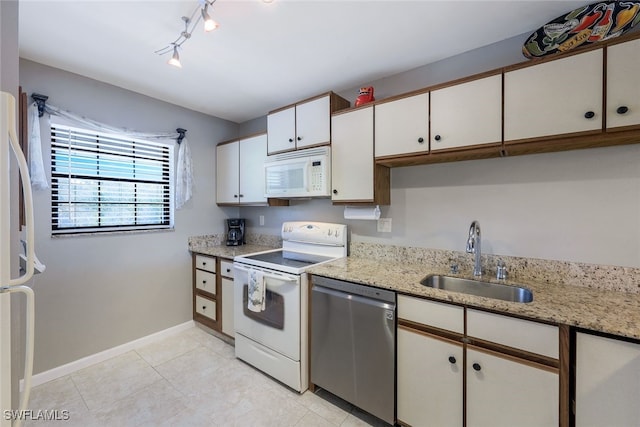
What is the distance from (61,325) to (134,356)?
64 cm

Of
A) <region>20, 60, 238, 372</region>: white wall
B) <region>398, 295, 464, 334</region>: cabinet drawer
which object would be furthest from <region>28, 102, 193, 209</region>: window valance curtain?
<region>398, 295, 464, 334</region>: cabinet drawer

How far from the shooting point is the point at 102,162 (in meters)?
2.49

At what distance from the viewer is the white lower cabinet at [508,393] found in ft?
3.96

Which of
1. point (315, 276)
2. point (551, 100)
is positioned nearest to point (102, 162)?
point (315, 276)

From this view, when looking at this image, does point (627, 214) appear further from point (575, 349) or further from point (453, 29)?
point (453, 29)

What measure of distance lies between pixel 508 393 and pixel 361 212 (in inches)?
56.9

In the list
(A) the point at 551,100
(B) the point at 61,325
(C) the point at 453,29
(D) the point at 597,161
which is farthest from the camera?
(B) the point at 61,325

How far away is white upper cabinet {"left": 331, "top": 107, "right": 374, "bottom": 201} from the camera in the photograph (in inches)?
83.0

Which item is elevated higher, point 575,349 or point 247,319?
point 575,349

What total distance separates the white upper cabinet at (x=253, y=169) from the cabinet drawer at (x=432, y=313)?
1825 mm

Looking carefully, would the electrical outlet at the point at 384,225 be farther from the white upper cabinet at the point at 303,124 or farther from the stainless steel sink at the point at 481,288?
the white upper cabinet at the point at 303,124

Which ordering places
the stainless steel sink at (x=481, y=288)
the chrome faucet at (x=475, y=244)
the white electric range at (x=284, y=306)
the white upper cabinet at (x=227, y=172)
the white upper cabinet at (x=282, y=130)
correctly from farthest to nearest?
the white upper cabinet at (x=227, y=172) < the white upper cabinet at (x=282, y=130) < the white electric range at (x=284, y=306) < the chrome faucet at (x=475, y=244) < the stainless steel sink at (x=481, y=288)

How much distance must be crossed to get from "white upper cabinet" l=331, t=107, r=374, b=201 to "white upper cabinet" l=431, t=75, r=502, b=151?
1.61ft

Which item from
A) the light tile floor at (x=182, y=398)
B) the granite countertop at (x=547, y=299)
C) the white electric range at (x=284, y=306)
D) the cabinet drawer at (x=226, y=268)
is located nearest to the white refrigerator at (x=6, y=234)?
Answer: the light tile floor at (x=182, y=398)
